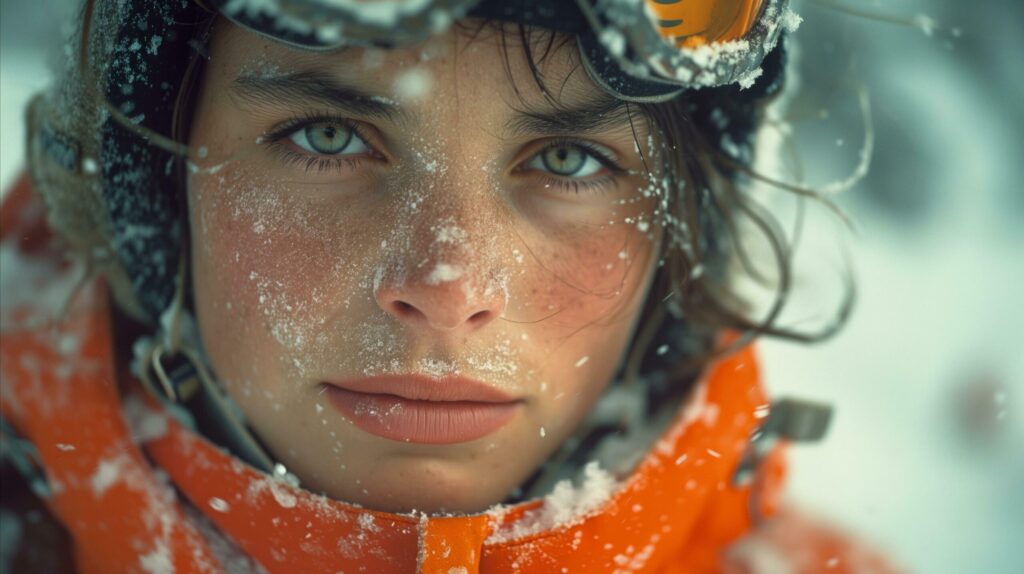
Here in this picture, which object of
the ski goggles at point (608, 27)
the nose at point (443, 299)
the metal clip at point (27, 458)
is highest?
the ski goggles at point (608, 27)

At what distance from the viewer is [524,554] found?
43.3 inches

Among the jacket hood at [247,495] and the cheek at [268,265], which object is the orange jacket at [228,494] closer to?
the jacket hood at [247,495]

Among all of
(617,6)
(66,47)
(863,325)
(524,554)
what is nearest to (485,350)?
(524,554)

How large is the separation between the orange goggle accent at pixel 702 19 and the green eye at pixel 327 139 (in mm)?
371

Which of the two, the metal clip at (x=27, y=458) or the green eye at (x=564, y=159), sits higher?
the green eye at (x=564, y=159)

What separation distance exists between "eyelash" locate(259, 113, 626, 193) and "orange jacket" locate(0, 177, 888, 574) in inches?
16.3

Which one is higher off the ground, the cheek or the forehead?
the forehead

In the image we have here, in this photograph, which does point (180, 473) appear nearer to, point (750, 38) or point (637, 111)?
point (637, 111)

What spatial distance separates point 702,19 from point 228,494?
840mm

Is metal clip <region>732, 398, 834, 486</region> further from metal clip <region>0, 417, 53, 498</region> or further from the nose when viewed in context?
metal clip <region>0, 417, 53, 498</region>

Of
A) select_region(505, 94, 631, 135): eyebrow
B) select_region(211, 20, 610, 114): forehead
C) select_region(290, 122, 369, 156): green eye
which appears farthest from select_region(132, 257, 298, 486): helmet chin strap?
select_region(505, 94, 631, 135): eyebrow

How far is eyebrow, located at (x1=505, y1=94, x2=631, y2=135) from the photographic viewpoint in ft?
3.11

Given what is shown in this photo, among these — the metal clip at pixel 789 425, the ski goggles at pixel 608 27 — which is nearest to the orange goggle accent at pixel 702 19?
the ski goggles at pixel 608 27

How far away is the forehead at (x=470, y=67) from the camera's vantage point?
0.91 meters
